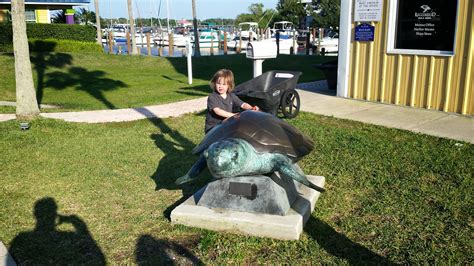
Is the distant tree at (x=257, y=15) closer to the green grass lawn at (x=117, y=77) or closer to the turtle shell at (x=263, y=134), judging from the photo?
the green grass lawn at (x=117, y=77)

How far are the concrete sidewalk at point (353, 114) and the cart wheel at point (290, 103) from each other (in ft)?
1.88

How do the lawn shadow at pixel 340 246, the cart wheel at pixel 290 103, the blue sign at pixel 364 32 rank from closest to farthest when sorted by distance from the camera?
the lawn shadow at pixel 340 246 < the cart wheel at pixel 290 103 < the blue sign at pixel 364 32

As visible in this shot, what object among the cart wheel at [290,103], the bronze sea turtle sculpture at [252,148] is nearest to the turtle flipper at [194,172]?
the bronze sea turtle sculpture at [252,148]

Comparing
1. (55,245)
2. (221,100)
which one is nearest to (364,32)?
(221,100)

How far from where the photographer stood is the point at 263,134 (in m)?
4.03

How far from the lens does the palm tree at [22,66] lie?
27.4 feet

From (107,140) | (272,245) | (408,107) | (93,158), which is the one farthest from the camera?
(408,107)

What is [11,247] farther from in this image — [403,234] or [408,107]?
[408,107]

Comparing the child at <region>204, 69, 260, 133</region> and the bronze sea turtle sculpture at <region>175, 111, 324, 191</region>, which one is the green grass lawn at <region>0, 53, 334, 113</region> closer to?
the child at <region>204, 69, 260, 133</region>

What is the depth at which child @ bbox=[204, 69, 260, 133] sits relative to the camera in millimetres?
4871

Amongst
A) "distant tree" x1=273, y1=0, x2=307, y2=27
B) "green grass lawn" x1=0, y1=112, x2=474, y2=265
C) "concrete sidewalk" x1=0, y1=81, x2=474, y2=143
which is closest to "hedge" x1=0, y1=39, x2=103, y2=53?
"concrete sidewalk" x1=0, y1=81, x2=474, y2=143

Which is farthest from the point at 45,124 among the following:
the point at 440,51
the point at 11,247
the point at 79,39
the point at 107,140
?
the point at 79,39

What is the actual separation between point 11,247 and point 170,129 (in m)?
4.42

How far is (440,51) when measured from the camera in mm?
8484
